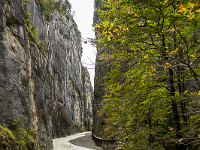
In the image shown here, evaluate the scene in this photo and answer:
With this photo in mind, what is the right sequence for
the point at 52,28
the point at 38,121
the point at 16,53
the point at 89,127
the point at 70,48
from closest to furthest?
the point at 16,53
the point at 38,121
the point at 52,28
the point at 70,48
the point at 89,127

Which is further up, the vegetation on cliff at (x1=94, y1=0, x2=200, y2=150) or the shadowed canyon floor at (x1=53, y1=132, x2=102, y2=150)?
the vegetation on cliff at (x1=94, y1=0, x2=200, y2=150)

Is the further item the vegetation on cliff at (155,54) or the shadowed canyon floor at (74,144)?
the shadowed canyon floor at (74,144)

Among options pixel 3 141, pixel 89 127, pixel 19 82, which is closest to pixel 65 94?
pixel 89 127

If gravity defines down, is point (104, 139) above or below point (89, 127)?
above

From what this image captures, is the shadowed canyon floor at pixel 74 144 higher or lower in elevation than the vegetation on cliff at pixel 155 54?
lower

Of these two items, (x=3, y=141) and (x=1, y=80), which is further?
(x=1, y=80)

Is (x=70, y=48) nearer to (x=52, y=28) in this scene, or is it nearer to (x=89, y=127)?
(x=52, y=28)

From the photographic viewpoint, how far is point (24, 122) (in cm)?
1013

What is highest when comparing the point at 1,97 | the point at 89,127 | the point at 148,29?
A: the point at 148,29

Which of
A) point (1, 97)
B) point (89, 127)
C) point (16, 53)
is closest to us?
point (1, 97)

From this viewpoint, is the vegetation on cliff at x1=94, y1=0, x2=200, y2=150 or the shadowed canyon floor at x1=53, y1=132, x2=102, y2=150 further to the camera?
the shadowed canyon floor at x1=53, y1=132, x2=102, y2=150

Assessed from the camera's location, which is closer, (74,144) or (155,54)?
(155,54)

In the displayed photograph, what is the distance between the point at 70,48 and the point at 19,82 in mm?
42847

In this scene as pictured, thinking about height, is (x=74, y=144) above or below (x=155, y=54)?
below
